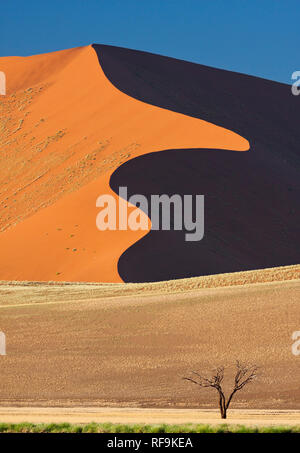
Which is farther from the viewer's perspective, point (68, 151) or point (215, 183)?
point (68, 151)

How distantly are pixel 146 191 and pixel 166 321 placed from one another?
2287cm

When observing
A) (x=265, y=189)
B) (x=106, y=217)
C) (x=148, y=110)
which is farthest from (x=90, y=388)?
(x=148, y=110)

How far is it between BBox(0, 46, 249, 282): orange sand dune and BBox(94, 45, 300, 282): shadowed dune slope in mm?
1236

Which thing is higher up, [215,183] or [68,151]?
[68,151]

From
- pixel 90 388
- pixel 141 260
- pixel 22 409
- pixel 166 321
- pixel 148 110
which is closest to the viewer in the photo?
pixel 22 409

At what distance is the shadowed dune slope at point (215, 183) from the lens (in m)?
40.9

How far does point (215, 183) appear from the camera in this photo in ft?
165

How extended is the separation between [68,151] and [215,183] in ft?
37.4

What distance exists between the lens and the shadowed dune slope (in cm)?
4091

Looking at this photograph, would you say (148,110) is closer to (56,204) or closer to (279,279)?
(56,204)

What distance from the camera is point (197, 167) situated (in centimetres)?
5034

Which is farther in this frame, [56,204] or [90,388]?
[56,204]

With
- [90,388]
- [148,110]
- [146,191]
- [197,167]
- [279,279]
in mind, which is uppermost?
[148,110]

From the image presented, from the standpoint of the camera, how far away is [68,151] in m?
55.7
